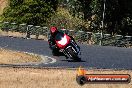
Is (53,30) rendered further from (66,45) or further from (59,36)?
(66,45)

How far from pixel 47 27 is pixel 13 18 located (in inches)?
246

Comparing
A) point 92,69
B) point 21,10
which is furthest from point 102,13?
point 92,69

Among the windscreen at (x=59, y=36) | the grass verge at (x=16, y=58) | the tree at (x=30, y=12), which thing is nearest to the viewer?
the grass verge at (x=16, y=58)

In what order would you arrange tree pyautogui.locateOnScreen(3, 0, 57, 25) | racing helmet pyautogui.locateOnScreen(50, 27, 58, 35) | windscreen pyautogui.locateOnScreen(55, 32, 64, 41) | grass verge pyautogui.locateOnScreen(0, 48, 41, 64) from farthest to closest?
tree pyautogui.locateOnScreen(3, 0, 57, 25) → windscreen pyautogui.locateOnScreen(55, 32, 64, 41) → racing helmet pyautogui.locateOnScreen(50, 27, 58, 35) → grass verge pyautogui.locateOnScreen(0, 48, 41, 64)

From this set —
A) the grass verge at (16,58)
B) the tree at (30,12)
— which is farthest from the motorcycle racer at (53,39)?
the tree at (30,12)

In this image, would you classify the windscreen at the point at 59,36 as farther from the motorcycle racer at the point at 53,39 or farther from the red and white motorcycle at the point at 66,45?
the motorcycle racer at the point at 53,39

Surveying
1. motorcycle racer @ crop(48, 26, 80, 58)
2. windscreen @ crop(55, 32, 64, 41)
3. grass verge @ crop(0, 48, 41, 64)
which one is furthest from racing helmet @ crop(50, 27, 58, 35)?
grass verge @ crop(0, 48, 41, 64)

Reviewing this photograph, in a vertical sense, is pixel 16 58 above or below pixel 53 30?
below

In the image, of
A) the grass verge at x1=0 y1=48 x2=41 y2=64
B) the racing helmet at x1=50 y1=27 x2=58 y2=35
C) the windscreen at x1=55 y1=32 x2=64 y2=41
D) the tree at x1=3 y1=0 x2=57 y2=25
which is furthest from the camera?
the tree at x1=3 y1=0 x2=57 y2=25

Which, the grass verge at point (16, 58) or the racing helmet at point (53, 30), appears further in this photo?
the racing helmet at point (53, 30)

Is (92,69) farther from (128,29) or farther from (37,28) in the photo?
(128,29)

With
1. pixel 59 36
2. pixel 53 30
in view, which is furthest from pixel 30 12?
pixel 53 30

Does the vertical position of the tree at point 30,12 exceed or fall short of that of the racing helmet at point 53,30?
it exceeds it

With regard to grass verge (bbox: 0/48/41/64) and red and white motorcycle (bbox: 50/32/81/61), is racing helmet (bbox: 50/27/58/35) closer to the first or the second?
red and white motorcycle (bbox: 50/32/81/61)
